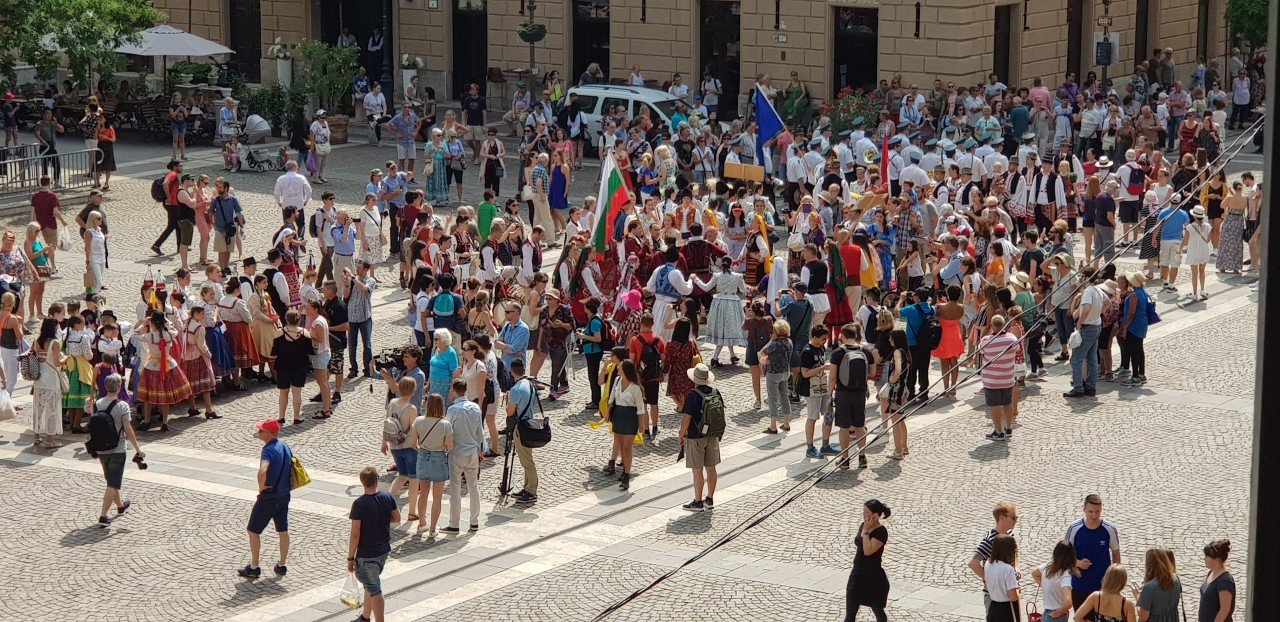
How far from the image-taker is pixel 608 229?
2117cm

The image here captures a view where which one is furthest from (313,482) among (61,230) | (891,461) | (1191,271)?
(1191,271)

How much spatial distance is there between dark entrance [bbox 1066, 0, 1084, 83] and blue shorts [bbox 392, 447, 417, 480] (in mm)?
30014

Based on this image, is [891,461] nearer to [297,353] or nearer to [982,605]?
[982,605]

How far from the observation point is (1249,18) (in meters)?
40.4

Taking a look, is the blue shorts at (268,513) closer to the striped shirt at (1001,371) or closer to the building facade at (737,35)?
Result: the striped shirt at (1001,371)

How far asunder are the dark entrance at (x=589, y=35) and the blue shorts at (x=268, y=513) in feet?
97.3

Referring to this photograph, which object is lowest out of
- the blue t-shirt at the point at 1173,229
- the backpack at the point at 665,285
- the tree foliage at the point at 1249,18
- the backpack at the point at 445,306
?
the backpack at the point at 445,306

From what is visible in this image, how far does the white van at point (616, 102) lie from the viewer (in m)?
35.6

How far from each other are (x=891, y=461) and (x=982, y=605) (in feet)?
12.6

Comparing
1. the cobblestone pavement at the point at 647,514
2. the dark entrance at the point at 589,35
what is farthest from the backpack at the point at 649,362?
the dark entrance at the point at 589,35

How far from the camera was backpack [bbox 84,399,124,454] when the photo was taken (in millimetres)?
14836

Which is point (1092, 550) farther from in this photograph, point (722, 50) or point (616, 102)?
point (722, 50)

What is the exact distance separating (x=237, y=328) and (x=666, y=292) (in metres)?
4.72

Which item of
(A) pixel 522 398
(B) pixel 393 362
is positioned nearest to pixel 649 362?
(A) pixel 522 398
